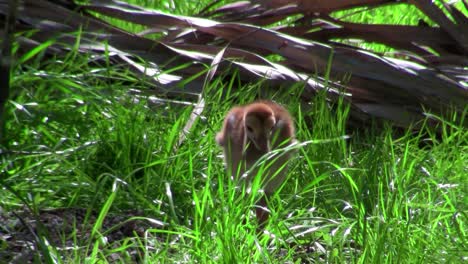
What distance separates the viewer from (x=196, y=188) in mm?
4812

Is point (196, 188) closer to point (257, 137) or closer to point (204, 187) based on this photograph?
point (257, 137)

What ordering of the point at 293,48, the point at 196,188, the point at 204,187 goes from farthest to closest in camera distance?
the point at 293,48, the point at 196,188, the point at 204,187

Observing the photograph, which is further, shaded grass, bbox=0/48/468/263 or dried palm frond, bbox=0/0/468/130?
dried palm frond, bbox=0/0/468/130

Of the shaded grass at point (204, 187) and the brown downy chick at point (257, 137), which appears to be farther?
the brown downy chick at point (257, 137)

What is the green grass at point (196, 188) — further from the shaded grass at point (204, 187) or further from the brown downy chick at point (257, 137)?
the brown downy chick at point (257, 137)

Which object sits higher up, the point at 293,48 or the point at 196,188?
the point at 293,48

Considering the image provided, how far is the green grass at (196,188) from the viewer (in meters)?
3.71

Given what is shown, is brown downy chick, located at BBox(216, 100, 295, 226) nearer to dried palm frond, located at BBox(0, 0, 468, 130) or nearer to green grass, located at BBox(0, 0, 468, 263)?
green grass, located at BBox(0, 0, 468, 263)

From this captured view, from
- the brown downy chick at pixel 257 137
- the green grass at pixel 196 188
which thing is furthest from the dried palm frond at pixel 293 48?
the brown downy chick at pixel 257 137

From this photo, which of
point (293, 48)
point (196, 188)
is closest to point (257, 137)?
point (196, 188)

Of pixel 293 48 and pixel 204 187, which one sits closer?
pixel 204 187

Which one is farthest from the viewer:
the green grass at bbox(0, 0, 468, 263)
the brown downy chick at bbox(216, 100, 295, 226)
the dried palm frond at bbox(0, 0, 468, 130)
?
the dried palm frond at bbox(0, 0, 468, 130)

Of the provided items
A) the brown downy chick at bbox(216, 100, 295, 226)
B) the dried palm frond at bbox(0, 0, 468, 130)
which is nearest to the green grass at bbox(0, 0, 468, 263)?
the brown downy chick at bbox(216, 100, 295, 226)

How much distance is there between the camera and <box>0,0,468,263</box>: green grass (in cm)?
371
